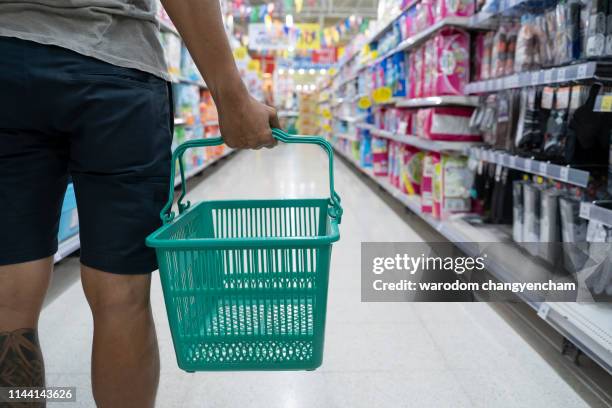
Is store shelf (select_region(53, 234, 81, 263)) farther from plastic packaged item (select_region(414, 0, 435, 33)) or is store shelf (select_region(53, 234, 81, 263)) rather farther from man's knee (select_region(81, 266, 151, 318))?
plastic packaged item (select_region(414, 0, 435, 33))

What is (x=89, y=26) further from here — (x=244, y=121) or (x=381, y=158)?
(x=381, y=158)

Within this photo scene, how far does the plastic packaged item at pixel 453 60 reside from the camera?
2.85 m

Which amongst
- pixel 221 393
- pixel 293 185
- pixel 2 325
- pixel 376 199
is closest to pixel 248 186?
pixel 293 185

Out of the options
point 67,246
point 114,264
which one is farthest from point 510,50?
point 67,246

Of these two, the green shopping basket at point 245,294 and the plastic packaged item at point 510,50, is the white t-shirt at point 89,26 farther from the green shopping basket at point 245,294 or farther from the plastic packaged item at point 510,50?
the plastic packaged item at point 510,50

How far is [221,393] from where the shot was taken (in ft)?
4.81

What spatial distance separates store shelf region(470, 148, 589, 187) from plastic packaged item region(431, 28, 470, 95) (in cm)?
48

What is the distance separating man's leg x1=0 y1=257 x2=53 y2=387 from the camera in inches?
33.5

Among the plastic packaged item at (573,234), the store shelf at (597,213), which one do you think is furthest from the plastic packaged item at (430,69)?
the store shelf at (597,213)

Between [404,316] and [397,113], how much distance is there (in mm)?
2551

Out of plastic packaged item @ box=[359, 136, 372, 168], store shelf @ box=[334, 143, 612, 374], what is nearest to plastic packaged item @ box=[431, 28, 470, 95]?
store shelf @ box=[334, 143, 612, 374]

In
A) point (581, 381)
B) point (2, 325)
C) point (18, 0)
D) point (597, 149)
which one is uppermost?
point (18, 0)

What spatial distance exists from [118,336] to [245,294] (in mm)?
239

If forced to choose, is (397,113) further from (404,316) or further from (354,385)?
(354,385)
